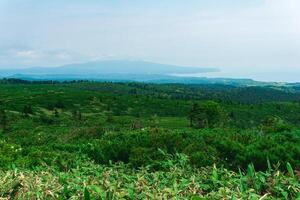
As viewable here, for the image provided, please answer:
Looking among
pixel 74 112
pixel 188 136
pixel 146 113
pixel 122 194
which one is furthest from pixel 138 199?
pixel 146 113

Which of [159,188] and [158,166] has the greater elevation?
[159,188]

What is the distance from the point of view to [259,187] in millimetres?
5055

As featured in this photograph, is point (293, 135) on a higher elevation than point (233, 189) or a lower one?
lower

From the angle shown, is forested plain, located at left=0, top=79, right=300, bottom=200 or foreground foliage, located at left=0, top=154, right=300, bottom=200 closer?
foreground foliage, located at left=0, top=154, right=300, bottom=200

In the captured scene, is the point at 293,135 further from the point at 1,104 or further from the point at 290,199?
the point at 1,104

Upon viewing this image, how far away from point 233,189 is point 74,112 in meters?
111

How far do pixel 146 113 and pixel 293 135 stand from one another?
10897 centimetres

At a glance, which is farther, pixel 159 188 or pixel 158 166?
pixel 158 166

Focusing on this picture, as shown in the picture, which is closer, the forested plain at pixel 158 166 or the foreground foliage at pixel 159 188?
the foreground foliage at pixel 159 188

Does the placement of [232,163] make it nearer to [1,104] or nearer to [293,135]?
[293,135]

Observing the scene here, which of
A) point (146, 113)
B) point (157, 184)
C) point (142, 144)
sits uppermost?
point (157, 184)

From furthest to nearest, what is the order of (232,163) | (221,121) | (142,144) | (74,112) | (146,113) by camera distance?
(146,113) → (74,112) → (221,121) → (142,144) → (232,163)

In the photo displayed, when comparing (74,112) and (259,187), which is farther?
(74,112)

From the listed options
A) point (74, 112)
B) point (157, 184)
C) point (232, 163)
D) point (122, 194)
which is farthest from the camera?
point (74, 112)
